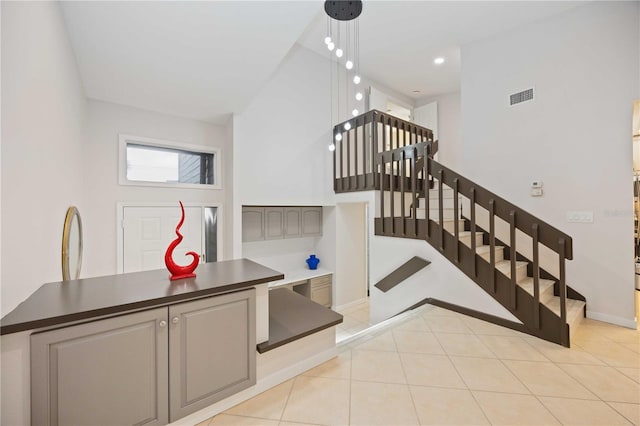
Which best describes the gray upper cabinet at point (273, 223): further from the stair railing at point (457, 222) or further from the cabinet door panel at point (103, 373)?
the cabinet door panel at point (103, 373)

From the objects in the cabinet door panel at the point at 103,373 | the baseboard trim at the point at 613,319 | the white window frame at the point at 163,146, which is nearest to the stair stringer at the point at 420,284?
the baseboard trim at the point at 613,319

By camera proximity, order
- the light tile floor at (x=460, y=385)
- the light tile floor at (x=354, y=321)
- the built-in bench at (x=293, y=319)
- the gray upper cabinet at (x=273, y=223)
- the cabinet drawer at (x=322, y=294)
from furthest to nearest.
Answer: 1. the cabinet drawer at (x=322, y=294)
2. the gray upper cabinet at (x=273, y=223)
3. the light tile floor at (x=354, y=321)
4. the built-in bench at (x=293, y=319)
5. the light tile floor at (x=460, y=385)

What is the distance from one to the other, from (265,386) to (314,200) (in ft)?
11.6

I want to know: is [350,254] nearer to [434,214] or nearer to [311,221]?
[311,221]

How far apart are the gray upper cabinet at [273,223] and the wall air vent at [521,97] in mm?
4046

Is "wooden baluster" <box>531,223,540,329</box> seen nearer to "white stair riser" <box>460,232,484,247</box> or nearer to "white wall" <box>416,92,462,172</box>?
"white stair riser" <box>460,232,484,247</box>

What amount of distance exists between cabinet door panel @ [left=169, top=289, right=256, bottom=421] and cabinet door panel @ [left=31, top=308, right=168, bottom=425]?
0.19 ft

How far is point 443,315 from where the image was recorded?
3.06 metres

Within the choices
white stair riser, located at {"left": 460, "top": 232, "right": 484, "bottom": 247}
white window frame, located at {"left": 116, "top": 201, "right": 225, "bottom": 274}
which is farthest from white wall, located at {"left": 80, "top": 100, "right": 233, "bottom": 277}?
white stair riser, located at {"left": 460, "top": 232, "right": 484, "bottom": 247}

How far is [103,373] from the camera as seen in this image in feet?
4.03

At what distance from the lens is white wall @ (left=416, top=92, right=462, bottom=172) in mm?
6383

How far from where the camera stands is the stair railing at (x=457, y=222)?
2.40 m

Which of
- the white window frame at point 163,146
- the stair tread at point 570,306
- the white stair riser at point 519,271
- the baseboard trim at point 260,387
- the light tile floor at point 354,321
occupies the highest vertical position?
the white window frame at point 163,146

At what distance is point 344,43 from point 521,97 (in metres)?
2.97
